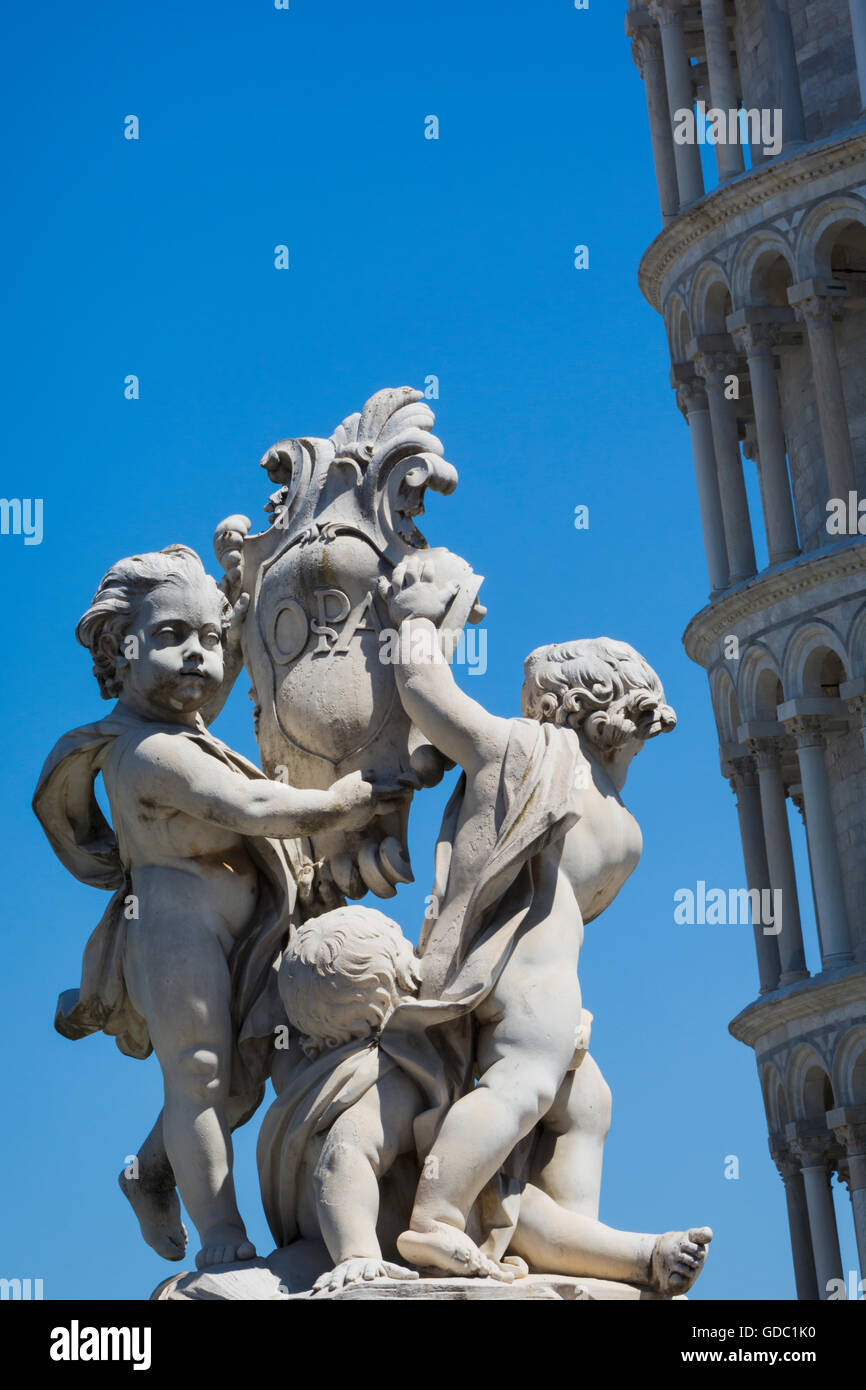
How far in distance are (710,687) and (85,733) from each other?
97.9ft

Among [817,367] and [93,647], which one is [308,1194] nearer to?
[93,647]

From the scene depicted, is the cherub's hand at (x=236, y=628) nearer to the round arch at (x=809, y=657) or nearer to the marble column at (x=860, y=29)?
the round arch at (x=809, y=657)

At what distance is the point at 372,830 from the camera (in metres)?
6.90

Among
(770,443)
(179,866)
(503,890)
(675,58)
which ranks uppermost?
(675,58)

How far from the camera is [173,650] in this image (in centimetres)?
676

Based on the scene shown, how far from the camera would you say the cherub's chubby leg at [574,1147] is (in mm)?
6695

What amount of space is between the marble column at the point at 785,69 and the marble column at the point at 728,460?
305 centimetres

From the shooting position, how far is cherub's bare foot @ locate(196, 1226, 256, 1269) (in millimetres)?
6445

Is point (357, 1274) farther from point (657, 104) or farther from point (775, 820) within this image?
point (657, 104)

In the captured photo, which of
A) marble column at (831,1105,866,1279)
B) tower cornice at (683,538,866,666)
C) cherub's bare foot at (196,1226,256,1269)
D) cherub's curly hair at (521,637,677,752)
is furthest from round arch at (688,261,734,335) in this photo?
cherub's bare foot at (196,1226,256,1269)

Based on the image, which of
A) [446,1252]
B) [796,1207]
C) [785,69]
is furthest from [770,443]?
[446,1252]

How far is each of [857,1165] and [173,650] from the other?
27.4 meters

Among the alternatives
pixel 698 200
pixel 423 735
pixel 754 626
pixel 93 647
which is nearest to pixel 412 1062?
pixel 423 735
